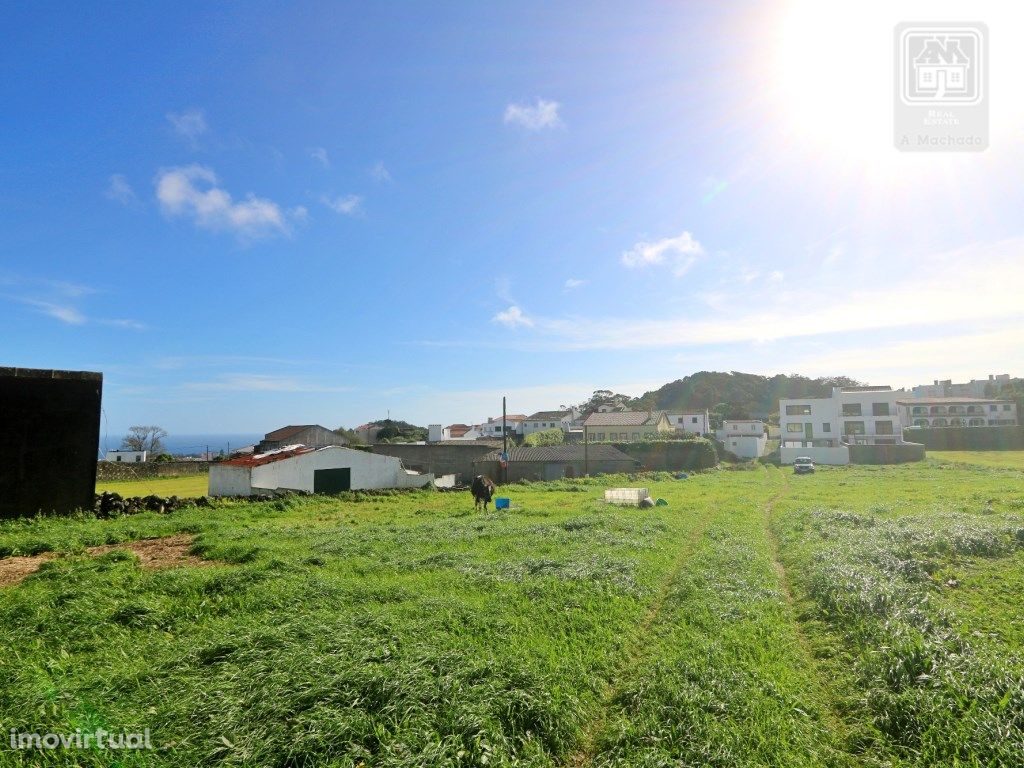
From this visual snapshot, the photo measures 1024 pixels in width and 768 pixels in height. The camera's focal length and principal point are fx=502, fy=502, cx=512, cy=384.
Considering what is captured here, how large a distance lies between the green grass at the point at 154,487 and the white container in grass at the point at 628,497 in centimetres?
2717

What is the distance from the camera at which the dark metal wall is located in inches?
746

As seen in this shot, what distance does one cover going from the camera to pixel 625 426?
253 ft

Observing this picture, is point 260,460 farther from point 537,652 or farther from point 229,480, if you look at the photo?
point 537,652

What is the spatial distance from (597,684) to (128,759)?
4981 millimetres

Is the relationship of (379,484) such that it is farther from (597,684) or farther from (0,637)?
(597,684)

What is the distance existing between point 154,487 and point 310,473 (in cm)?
1656

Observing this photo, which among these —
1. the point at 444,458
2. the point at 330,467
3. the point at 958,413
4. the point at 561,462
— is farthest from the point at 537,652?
the point at 958,413

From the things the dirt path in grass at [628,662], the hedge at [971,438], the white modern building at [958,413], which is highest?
the white modern building at [958,413]

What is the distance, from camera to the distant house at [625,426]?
76375mm

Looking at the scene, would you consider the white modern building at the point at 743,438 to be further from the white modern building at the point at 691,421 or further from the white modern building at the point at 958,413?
the white modern building at the point at 958,413

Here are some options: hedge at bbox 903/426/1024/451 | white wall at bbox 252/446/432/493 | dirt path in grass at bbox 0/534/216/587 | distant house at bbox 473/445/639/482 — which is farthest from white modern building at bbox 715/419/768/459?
dirt path in grass at bbox 0/534/216/587

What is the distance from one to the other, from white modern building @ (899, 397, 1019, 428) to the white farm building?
79.8 m

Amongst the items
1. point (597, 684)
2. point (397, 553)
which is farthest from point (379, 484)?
point (597, 684)

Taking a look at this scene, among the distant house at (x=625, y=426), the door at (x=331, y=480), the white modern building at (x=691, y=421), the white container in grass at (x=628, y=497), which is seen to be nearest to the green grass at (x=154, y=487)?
the door at (x=331, y=480)
